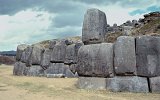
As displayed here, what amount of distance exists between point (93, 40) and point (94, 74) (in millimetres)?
1511

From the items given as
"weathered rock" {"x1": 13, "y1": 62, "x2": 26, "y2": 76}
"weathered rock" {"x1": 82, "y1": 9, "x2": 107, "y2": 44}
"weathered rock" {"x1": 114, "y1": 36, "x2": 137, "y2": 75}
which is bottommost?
"weathered rock" {"x1": 13, "y1": 62, "x2": 26, "y2": 76}

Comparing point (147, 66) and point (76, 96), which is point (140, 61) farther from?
point (76, 96)

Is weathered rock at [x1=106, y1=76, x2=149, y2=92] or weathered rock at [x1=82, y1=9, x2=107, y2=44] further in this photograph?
weathered rock at [x1=82, y1=9, x2=107, y2=44]

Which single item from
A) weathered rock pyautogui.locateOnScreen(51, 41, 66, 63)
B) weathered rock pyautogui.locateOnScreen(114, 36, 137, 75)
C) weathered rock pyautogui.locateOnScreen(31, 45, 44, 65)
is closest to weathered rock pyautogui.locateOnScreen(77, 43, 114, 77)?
weathered rock pyautogui.locateOnScreen(114, 36, 137, 75)

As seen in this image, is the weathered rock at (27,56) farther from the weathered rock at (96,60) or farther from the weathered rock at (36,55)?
the weathered rock at (96,60)

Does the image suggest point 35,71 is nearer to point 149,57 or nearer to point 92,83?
point 92,83

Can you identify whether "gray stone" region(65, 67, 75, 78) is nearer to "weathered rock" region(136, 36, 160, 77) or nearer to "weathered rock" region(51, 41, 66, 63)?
"weathered rock" region(51, 41, 66, 63)

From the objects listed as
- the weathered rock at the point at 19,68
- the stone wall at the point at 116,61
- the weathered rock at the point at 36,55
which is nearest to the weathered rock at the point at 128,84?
the stone wall at the point at 116,61

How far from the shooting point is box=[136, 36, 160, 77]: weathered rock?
12.6 m

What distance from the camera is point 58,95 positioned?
11969 mm

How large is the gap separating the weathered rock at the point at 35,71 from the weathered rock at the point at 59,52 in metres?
1.29

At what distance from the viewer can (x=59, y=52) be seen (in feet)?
72.8

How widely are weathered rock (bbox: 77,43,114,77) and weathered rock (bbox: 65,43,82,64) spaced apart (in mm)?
6989

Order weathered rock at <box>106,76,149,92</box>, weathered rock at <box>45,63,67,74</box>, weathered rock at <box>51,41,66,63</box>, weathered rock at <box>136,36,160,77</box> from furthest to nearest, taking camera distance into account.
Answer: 1. weathered rock at <box>51,41,66,63</box>
2. weathered rock at <box>45,63,67,74</box>
3. weathered rock at <box>106,76,149,92</box>
4. weathered rock at <box>136,36,160,77</box>
